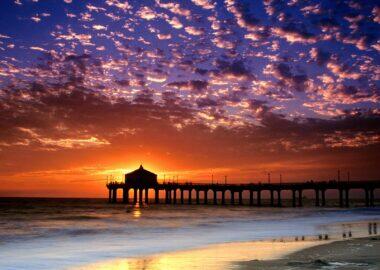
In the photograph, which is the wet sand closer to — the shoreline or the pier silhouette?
the shoreline

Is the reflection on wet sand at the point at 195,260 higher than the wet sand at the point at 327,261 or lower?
lower

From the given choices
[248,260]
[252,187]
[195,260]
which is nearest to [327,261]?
[248,260]

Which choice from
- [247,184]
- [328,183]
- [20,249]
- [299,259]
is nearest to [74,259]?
[20,249]

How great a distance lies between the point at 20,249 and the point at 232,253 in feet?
35.3

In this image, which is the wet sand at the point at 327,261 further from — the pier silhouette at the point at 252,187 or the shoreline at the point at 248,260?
the pier silhouette at the point at 252,187

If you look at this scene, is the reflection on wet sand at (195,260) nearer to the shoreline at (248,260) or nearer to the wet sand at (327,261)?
the shoreline at (248,260)

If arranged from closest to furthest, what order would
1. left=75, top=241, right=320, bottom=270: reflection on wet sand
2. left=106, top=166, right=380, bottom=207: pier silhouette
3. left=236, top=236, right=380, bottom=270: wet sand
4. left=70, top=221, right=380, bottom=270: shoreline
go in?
left=236, top=236, right=380, bottom=270: wet sand < left=70, top=221, right=380, bottom=270: shoreline < left=75, top=241, right=320, bottom=270: reflection on wet sand < left=106, top=166, right=380, bottom=207: pier silhouette

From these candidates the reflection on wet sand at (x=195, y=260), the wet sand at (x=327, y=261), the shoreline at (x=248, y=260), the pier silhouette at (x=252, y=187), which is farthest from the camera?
the pier silhouette at (x=252, y=187)

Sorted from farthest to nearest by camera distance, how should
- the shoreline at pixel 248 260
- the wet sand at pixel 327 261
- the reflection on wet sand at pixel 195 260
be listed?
1. the reflection on wet sand at pixel 195 260
2. the shoreline at pixel 248 260
3. the wet sand at pixel 327 261

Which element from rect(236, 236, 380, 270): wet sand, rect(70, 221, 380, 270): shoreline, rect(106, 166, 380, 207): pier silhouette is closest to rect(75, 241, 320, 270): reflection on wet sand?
rect(70, 221, 380, 270): shoreline

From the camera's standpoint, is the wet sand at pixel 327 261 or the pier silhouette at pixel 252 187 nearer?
the wet sand at pixel 327 261

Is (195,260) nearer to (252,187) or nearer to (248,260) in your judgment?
(248,260)

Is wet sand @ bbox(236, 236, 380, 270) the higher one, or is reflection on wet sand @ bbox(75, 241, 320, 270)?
wet sand @ bbox(236, 236, 380, 270)

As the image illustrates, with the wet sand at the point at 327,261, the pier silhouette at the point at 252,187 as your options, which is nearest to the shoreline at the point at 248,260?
the wet sand at the point at 327,261
